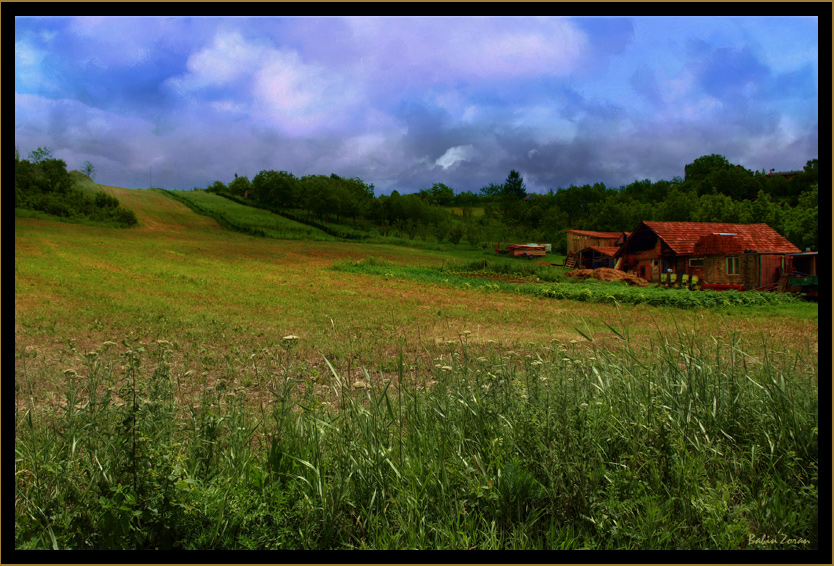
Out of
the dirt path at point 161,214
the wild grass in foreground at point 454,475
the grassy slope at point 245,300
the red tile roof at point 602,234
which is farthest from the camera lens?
the dirt path at point 161,214

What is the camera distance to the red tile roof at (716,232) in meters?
21.4

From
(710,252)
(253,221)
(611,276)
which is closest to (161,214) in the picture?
(253,221)

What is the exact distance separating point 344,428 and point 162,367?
1.02 m

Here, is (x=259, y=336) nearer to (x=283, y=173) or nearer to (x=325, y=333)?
(x=325, y=333)

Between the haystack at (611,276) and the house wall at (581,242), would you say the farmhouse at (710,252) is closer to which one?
the haystack at (611,276)

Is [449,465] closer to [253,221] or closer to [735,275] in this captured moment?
[735,275]

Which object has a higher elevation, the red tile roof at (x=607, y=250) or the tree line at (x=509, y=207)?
the tree line at (x=509, y=207)

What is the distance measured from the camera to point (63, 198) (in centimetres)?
3319

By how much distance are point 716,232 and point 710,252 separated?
1.11 meters

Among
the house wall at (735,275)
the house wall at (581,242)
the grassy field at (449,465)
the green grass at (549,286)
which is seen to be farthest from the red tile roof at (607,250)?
the grassy field at (449,465)

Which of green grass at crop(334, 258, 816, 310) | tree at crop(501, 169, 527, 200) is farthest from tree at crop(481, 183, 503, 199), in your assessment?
green grass at crop(334, 258, 816, 310)

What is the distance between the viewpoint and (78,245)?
89.7 feet

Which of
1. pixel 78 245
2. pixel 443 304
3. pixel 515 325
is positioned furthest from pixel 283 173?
pixel 515 325

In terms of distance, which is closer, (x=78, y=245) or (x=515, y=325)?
(x=515, y=325)
